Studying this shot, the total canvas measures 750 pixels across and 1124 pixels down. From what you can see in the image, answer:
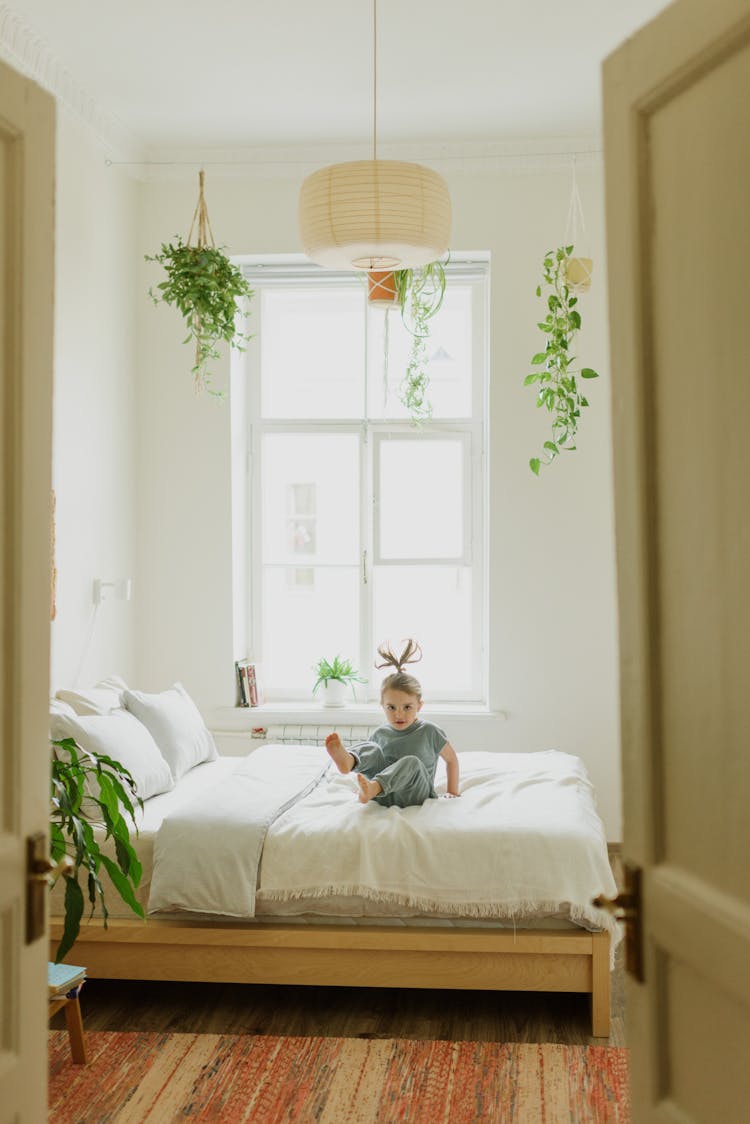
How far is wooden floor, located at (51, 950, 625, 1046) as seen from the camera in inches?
131

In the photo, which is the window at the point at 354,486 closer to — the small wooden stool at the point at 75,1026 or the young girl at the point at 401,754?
the young girl at the point at 401,754

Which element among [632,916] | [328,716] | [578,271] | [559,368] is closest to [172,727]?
[328,716]

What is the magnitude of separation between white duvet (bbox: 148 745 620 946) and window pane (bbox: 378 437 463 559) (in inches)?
91.2

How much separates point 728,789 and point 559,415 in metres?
4.13

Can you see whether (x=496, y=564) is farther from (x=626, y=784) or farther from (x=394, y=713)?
(x=626, y=784)

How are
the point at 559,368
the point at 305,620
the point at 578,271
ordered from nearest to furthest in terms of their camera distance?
the point at 578,271 < the point at 559,368 < the point at 305,620

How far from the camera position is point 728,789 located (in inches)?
51.8

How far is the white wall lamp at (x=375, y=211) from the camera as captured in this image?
337cm

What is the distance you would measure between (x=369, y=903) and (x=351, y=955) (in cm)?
18

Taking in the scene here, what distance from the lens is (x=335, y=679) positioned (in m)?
5.57

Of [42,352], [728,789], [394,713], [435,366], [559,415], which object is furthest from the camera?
[435,366]

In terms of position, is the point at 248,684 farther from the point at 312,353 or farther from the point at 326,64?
the point at 326,64

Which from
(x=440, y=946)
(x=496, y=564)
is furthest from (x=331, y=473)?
(x=440, y=946)

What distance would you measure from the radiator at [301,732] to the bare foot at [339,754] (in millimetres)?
1582
